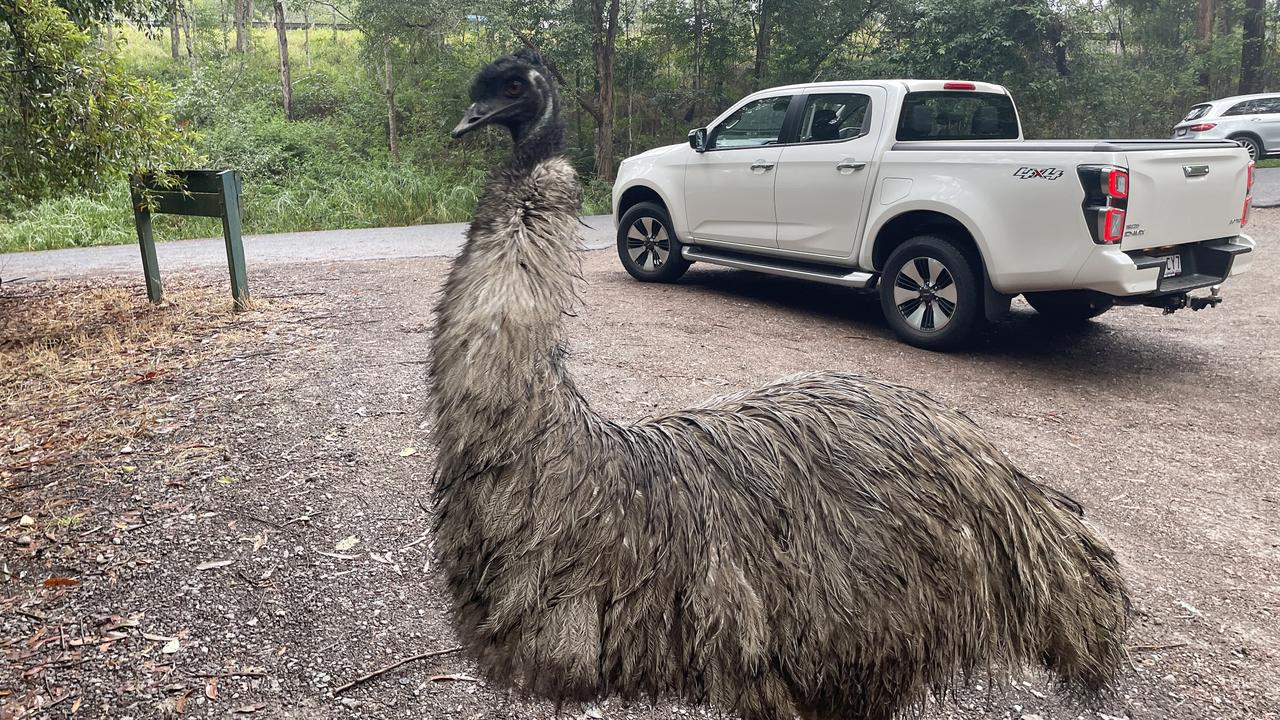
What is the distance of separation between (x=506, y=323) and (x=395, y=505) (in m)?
2.47

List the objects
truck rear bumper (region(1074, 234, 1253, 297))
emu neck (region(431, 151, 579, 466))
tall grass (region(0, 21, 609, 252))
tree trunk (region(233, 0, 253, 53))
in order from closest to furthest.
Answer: emu neck (region(431, 151, 579, 466))
truck rear bumper (region(1074, 234, 1253, 297))
tall grass (region(0, 21, 609, 252))
tree trunk (region(233, 0, 253, 53))

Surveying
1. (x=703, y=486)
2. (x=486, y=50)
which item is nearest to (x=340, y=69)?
(x=486, y=50)

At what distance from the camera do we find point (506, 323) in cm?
184

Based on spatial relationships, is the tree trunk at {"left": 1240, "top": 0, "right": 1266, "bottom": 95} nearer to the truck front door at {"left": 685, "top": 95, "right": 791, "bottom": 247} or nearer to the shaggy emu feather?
the truck front door at {"left": 685, "top": 95, "right": 791, "bottom": 247}

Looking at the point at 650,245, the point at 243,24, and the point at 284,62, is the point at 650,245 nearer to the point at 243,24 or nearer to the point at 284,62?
the point at 284,62

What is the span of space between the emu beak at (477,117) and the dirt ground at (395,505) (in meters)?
1.80

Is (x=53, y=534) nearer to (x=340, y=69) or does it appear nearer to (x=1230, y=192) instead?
(x=1230, y=192)

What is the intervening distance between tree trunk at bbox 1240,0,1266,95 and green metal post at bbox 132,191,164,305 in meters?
26.4

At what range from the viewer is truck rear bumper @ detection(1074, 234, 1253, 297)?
5.66 m

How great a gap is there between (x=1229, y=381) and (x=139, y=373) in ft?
24.4

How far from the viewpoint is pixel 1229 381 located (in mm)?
Result: 6105

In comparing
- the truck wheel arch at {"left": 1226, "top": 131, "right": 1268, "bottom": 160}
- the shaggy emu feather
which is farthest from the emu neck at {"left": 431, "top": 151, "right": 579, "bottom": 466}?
the truck wheel arch at {"left": 1226, "top": 131, "right": 1268, "bottom": 160}

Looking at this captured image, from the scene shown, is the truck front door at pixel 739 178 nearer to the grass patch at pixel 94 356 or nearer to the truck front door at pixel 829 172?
the truck front door at pixel 829 172


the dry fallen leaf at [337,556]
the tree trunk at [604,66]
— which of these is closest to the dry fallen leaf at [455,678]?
the dry fallen leaf at [337,556]
